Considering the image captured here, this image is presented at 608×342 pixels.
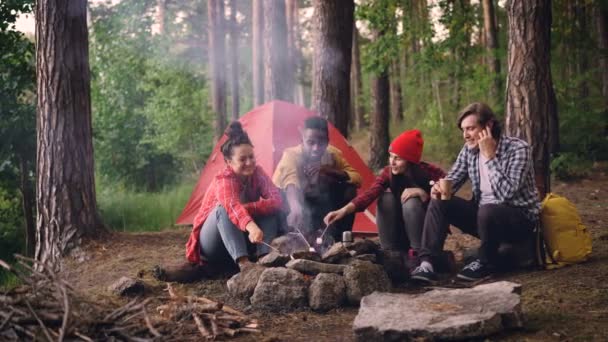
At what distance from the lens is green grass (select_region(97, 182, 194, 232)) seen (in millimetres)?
10375

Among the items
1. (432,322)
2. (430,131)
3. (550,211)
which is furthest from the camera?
(430,131)

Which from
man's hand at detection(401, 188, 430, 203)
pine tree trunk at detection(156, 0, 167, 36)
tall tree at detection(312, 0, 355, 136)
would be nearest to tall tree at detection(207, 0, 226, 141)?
pine tree trunk at detection(156, 0, 167, 36)

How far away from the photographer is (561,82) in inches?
492

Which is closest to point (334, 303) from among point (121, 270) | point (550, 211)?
point (550, 211)

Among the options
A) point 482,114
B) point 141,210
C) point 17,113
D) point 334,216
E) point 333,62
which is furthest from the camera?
point 141,210

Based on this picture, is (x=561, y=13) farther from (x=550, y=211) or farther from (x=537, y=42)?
(x=550, y=211)

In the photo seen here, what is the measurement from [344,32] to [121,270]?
469cm

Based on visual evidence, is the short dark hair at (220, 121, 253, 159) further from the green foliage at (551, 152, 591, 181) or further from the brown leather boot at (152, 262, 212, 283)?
the green foliage at (551, 152, 591, 181)

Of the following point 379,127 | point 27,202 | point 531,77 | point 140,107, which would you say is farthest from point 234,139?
point 140,107

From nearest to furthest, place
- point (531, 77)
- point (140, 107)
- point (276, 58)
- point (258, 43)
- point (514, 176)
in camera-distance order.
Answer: point (514, 176), point (531, 77), point (276, 58), point (140, 107), point (258, 43)

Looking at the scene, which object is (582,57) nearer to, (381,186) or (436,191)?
(381,186)

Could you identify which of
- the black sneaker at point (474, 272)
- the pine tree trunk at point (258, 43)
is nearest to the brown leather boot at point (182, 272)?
the black sneaker at point (474, 272)

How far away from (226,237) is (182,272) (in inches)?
21.9

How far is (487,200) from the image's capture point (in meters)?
5.37
